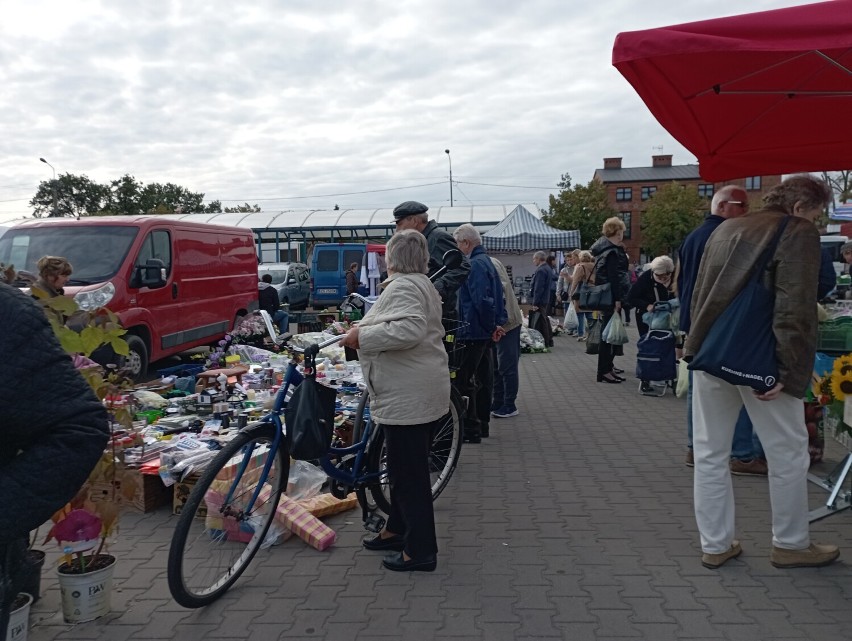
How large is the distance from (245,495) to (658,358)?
6142mm

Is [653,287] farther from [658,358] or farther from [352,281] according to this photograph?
[352,281]

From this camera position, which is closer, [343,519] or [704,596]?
[704,596]

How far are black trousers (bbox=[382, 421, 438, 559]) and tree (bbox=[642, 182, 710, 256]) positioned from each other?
57.6 metres

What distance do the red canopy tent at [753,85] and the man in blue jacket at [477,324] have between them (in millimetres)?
2040

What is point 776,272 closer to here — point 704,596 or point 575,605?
point 704,596

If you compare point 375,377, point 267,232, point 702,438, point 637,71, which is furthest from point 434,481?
point 267,232

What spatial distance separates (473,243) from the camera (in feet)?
20.8

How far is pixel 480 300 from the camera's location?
616 cm

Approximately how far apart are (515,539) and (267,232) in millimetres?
35399

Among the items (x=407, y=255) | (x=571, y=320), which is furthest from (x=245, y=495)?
(x=571, y=320)

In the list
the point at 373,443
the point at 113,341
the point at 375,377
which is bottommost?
the point at 373,443

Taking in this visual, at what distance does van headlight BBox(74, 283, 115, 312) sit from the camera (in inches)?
324

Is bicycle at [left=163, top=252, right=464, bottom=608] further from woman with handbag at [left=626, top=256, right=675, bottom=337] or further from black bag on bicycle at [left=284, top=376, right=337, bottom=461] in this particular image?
woman with handbag at [left=626, top=256, right=675, bottom=337]

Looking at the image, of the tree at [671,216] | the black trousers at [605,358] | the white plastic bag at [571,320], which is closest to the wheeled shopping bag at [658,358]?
the black trousers at [605,358]
